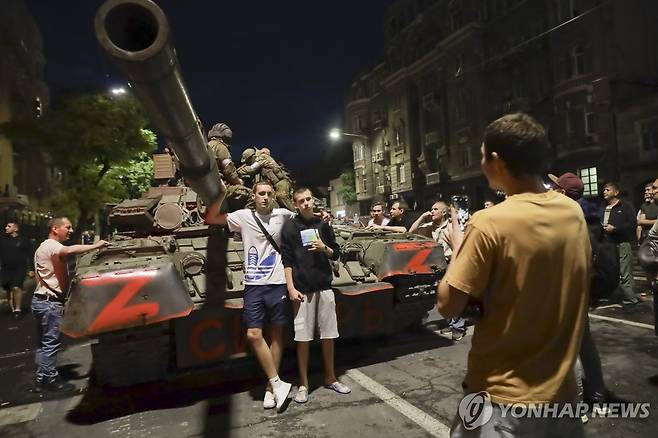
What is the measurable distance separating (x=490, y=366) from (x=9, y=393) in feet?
17.3

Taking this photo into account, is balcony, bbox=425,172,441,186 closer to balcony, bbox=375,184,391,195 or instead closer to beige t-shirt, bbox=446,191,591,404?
balcony, bbox=375,184,391,195

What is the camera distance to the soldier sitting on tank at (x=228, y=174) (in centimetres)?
543

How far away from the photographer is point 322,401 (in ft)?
13.4

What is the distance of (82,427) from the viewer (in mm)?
3875

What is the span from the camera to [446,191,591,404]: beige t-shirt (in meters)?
1.58

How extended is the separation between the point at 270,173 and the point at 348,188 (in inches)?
1408

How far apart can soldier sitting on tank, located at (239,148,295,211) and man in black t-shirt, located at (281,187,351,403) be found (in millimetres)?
1864

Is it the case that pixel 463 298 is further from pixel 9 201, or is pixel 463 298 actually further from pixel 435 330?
pixel 9 201

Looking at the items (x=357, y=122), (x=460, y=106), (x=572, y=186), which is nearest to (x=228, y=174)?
(x=572, y=186)

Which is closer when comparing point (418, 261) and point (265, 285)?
point (265, 285)

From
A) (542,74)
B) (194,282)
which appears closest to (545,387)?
(194,282)

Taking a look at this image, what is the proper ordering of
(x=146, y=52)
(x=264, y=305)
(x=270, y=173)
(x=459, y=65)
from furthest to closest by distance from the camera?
(x=459, y=65) → (x=270, y=173) → (x=264, y=305) → (x=146, y=52)

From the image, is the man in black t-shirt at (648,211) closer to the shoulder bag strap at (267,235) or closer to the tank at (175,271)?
the tank at (175,271)

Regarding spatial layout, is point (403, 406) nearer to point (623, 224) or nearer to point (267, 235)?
point (267, 235)
